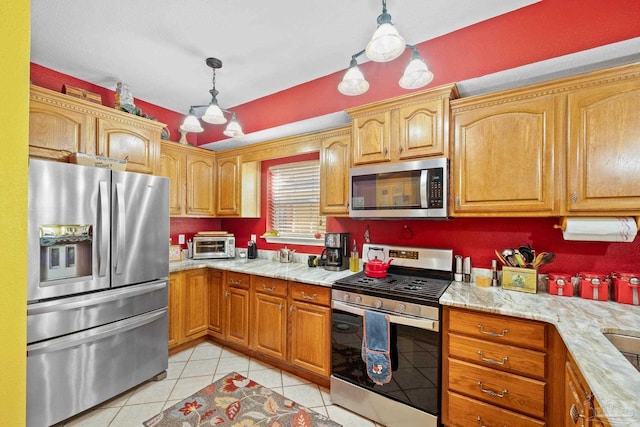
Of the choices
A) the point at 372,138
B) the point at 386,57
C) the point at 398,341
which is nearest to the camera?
the point at 386,57

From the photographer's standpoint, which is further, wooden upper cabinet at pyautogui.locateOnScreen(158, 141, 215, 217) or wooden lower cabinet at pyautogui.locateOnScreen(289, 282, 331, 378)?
wooden upper cabinet at pyautogui.locateOnScreen(158, 141, 215, 217)

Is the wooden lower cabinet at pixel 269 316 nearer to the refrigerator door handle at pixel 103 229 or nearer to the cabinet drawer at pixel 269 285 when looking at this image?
the cabinet drawer at pixel 269 285

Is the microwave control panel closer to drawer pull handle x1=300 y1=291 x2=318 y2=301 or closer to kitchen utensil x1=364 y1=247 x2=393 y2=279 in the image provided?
kitchen utensil x1=364 y1=247 x2=393 y2=279

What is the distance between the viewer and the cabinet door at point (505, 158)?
1.77 metres

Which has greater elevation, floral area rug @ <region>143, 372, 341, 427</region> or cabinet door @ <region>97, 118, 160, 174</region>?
cabinet door @ <region>97, 118, 160, 174</region>

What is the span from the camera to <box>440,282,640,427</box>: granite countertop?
815 millimetres

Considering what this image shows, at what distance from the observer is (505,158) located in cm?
189

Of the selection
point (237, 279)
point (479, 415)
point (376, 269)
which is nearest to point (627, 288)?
point (479, 415)

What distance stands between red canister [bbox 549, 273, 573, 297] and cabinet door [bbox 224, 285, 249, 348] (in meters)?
2.53

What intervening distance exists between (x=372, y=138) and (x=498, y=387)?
6.35 feet

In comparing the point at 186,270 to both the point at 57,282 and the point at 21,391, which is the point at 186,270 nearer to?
the point at 57,282

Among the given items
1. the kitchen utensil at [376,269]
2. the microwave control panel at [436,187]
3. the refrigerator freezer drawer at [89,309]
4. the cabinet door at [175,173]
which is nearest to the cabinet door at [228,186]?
the cabinet door at [175,173]

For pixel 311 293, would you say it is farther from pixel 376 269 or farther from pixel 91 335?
pixel 91 335

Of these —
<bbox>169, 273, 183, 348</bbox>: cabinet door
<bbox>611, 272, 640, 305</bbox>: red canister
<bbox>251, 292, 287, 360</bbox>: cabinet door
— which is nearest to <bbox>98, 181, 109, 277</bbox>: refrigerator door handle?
<bbox>169, 273, 183, 348</bbox>: cabinet door
